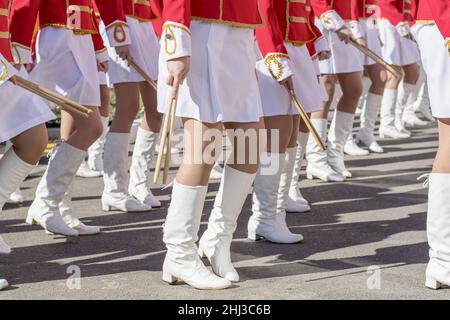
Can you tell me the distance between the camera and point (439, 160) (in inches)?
166

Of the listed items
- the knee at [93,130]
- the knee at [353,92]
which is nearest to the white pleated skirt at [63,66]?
the knee at [93,130]

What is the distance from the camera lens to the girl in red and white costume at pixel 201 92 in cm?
402

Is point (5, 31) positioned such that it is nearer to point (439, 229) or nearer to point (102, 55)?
point (102, 55)

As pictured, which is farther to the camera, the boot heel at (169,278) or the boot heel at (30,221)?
the boot heel at (30,221)

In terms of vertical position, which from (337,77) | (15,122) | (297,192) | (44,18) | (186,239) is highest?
(44,18)

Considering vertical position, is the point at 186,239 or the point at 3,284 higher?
the point at 186,239

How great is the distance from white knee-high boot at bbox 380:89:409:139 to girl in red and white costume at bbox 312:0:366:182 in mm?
2268

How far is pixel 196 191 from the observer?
4.18 m

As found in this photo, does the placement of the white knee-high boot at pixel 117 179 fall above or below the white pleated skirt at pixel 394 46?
below

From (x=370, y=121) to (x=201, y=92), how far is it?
502 cm

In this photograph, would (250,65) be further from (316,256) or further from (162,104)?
(316,256)

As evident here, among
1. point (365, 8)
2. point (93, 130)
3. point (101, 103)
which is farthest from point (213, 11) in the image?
point (365, 8)

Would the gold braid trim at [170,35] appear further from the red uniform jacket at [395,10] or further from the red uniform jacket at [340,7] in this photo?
the red uniform jacket at [395,10]

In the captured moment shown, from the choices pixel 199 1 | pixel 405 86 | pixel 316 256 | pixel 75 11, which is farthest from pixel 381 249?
pixel 405 86
